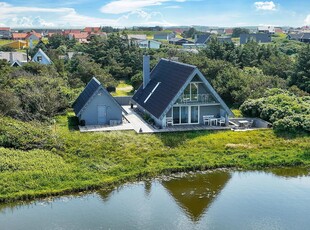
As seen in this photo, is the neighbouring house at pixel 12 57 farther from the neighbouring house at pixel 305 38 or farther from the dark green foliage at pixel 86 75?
the neighbouring house at pixel 305 38

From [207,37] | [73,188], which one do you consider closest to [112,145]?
[73,188]

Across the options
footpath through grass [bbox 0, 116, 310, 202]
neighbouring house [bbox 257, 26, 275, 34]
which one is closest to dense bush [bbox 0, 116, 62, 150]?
footpath through grass [bbox 0, 116, 310, 202]

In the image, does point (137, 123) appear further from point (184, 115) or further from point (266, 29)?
point (266, 29)

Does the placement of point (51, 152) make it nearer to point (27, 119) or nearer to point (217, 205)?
point (27, 119)

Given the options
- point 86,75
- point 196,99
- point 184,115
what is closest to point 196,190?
point 184,115

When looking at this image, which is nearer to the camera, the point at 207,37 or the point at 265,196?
the point at 265,196

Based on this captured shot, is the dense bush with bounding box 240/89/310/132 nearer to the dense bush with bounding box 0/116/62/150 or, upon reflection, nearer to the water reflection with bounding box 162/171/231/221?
the water reflection with bounding box 162/171/231/221
